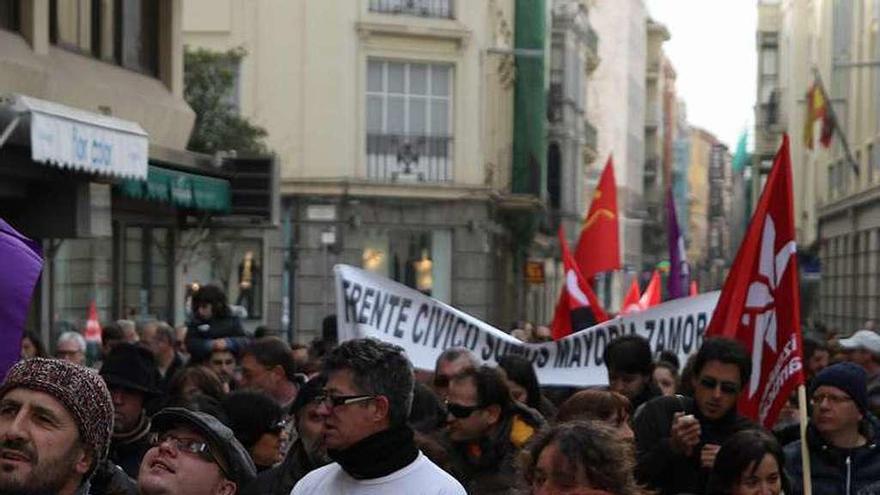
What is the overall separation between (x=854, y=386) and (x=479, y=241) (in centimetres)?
3149

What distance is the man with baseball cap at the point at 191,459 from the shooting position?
5.33 metres

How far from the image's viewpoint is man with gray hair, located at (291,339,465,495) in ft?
19.8

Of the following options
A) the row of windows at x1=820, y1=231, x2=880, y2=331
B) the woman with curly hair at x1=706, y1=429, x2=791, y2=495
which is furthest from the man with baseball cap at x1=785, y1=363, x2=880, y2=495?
the row of windows at x1=820, y1=231, x2=880, y2=331

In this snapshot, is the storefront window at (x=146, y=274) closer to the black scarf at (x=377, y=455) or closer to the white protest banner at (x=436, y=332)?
the white protest banner at (x=436, y=332)

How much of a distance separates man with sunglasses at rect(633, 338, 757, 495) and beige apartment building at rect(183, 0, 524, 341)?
3024 cm

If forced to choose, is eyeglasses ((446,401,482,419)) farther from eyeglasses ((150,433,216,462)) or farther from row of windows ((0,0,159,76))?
row of windows ((0,0,159,76))

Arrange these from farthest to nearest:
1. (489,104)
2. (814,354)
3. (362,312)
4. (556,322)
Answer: (489,104) → (556,322) → (814,354) → (362,312)

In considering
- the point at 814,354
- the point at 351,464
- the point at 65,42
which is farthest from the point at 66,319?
the point at 351,464

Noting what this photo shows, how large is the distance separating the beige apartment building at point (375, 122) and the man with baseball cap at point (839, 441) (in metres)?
30.2

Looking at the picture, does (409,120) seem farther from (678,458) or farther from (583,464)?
(583,464)

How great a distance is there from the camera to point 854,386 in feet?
28.0

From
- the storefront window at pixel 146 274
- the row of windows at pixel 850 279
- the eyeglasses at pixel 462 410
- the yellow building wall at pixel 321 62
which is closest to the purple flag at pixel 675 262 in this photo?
the storefront window at pixel 146 274

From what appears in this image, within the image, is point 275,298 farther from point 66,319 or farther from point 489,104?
point 66,319

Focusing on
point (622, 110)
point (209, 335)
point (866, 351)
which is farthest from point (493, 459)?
point (622, 110)
